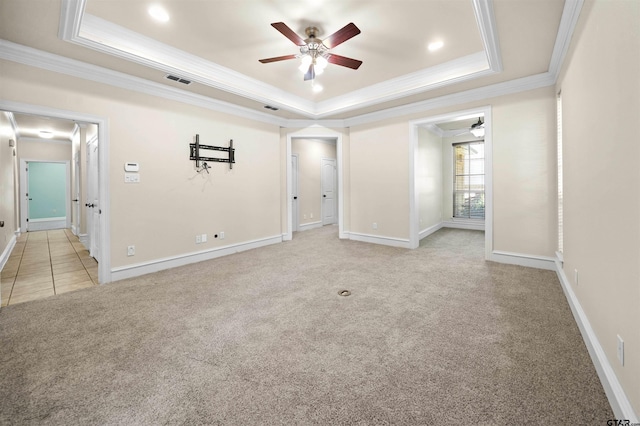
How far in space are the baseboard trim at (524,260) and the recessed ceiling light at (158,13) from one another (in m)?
5.23

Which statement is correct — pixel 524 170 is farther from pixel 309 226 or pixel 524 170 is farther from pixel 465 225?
pixel 309 226

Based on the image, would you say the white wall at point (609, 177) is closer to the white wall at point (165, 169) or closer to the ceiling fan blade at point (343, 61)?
the ceiling fan blade at point (343, 61)

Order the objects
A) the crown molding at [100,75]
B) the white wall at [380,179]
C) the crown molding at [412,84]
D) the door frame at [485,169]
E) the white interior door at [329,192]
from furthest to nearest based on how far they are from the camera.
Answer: the white interior door at [329,192], the white wall at [380,179], the door frame at [485,169], the crown molding at [412,84], the crown molding at [100,75]

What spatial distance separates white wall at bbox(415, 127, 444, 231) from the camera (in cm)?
625

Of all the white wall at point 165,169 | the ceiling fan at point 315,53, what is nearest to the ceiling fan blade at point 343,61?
the ceiling fan at point 315,53

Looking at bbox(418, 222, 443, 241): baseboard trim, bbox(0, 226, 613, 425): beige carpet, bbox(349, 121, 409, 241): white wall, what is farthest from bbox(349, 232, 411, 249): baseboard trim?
bbox(0, 226, 613, 425): beige carpet

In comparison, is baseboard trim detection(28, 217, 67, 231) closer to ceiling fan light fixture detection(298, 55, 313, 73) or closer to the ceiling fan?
the ceiling fan

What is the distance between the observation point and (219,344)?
2.08 meters

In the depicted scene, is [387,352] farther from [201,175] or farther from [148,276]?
[201,175]

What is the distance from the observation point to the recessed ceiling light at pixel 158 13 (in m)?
2.70

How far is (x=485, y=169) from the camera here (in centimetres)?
432

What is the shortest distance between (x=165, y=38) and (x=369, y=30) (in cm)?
238

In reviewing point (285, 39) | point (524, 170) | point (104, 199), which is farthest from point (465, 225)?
point (104, 199)

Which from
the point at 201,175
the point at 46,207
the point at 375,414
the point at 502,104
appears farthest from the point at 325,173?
the point at 46,207
